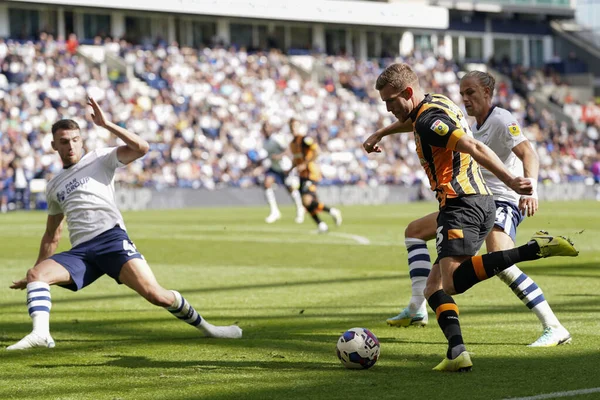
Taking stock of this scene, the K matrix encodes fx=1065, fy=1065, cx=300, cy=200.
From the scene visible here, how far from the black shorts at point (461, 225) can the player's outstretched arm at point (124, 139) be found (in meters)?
2.39

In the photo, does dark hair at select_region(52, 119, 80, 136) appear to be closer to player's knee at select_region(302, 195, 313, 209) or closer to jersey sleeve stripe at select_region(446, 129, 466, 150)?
jersey sleeve stripe at select_region(446, 129, 466, 150)

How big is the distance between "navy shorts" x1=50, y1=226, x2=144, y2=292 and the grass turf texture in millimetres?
601

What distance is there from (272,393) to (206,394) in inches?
15.6

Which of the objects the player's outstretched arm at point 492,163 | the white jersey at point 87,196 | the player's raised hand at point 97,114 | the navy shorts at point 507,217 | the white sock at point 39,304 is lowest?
the white sock at point 39,304

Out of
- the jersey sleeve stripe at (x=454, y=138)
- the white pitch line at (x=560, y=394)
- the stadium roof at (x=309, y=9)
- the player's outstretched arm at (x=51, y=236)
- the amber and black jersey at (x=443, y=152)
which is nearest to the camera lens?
the white pitch line at (x=560, y=394)

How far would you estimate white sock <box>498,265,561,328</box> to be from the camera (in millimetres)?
8062

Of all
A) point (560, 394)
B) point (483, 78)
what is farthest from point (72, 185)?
point (560, 394)

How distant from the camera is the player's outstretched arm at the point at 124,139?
26.1 ft

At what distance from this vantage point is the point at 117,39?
164ft

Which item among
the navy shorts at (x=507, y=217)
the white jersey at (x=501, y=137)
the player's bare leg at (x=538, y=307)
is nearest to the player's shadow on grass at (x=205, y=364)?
the player's bare leg at (x=538, y=307)

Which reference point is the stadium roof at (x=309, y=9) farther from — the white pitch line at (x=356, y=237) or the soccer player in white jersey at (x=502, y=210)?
the soccer player in white jersey at (x=502, y=210)

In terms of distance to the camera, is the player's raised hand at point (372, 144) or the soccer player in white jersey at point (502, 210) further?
the player's raised hand at point (372, 144)

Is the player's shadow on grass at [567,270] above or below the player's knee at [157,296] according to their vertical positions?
below

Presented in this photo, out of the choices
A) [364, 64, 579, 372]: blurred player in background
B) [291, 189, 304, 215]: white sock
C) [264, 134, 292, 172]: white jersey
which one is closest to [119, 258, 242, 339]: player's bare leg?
[364, 64, 579, 372]: blurred player in background
